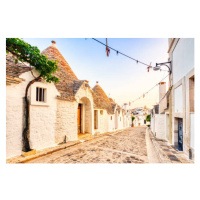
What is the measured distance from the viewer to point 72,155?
3.99 m

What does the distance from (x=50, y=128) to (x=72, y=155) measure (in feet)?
5.50

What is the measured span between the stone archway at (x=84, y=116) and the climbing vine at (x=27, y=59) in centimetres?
366

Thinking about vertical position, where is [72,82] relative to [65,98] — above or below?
above

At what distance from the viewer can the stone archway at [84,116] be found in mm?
7625

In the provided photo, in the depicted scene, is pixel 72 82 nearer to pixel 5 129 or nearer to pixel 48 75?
pixel 48 75

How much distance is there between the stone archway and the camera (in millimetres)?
7625

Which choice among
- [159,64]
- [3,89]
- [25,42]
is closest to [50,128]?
[3,89]

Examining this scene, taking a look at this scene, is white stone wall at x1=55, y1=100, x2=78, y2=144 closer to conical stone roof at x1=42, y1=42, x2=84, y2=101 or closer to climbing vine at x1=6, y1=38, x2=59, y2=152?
conical stone roof at x1=42, y1=42, x2=84, y2=101

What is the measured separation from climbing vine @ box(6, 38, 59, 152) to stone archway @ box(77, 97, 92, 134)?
366cm

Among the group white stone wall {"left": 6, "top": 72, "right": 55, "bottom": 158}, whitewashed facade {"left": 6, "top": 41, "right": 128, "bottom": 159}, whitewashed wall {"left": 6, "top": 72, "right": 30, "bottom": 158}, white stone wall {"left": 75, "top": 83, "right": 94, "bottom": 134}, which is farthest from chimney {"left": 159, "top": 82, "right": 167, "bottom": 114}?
whitewashed wall {"left": 6, "top": 72, "right": 30, "bottom": 158}

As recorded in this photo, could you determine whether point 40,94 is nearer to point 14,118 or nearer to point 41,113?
point 41,113

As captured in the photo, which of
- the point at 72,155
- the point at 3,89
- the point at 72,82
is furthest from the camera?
the point at 72,82

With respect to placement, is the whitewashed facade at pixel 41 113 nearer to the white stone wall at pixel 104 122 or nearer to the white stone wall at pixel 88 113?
the white stone wall at pixel 88 113
